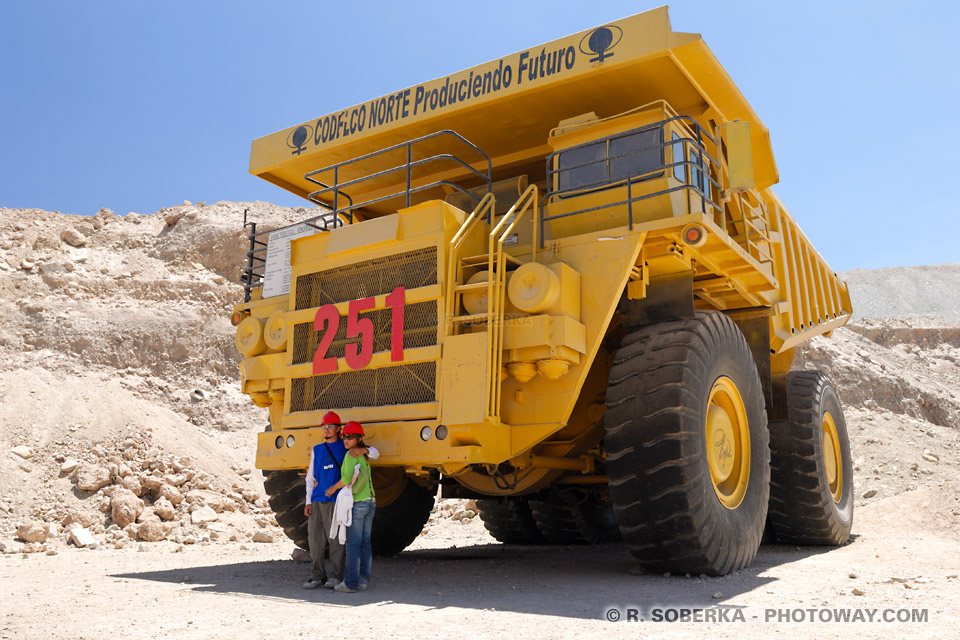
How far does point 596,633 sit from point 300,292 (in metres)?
4.11

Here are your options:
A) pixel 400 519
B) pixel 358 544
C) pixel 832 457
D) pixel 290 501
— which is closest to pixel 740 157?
pixel 358 544

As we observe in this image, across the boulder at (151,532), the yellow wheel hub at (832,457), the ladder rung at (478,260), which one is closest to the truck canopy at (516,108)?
the ladder rung at (478,260)

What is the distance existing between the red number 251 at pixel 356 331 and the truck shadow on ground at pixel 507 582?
5.89 feet

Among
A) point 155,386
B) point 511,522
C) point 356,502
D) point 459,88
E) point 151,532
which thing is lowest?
point 151,532

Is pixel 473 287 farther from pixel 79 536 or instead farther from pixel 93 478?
pixel 93 478

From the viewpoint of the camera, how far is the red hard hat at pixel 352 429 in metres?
5.87

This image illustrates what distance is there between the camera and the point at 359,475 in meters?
5.85

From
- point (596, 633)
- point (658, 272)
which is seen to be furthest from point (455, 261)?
point (596, 633)

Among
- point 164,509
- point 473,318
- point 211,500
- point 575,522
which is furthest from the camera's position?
point 211,500

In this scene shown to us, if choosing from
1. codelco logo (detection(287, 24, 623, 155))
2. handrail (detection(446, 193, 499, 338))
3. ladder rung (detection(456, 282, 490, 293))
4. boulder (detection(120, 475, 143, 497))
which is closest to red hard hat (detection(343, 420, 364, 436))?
handrail (detection(446, 193, 499, 338))

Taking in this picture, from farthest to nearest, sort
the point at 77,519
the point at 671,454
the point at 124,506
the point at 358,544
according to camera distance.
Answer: the point at 124,506
the point at 77,519
the point at 358,544
the point at 671,454

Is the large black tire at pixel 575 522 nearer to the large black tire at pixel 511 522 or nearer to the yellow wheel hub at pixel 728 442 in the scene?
the large black tire at pixel 511 522

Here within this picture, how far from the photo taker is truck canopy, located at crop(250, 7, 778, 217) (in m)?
6.66

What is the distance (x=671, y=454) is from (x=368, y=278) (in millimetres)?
2874
